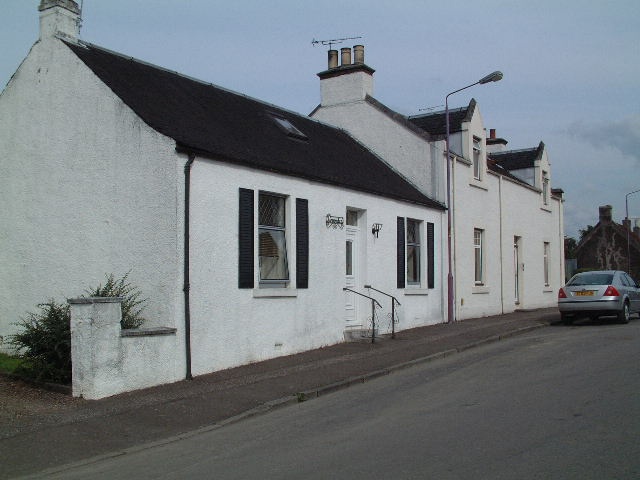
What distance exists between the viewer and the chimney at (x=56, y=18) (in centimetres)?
1327

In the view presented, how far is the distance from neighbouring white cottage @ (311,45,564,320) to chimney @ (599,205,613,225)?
3288 cm

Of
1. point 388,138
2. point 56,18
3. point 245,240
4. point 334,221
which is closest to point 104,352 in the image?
point 245,240

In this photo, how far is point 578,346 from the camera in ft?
47.4

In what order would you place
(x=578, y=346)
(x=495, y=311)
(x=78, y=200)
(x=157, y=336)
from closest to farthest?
(x=157, y=336) → (x=78, y=200) → (x=578, y=346) → (x=495, y=311)

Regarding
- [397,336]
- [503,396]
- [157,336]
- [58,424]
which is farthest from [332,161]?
[58,424]

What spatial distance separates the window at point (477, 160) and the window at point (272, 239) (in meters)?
10.9

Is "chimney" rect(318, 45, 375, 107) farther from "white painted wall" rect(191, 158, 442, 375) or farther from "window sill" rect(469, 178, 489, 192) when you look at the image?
"white painted wall" rect(191, 158, 442, 375)

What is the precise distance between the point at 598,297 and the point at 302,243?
10063 mm

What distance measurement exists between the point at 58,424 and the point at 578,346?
1050 centimetres

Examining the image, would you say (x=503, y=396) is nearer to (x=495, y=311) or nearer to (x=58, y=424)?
(x=58, y=424)

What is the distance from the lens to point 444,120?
22.0 m

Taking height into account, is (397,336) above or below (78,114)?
below

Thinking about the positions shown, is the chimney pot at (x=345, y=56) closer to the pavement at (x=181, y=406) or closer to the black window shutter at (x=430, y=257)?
the black window shutter at (x=430, y=257)

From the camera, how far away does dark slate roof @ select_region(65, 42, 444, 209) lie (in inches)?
488
